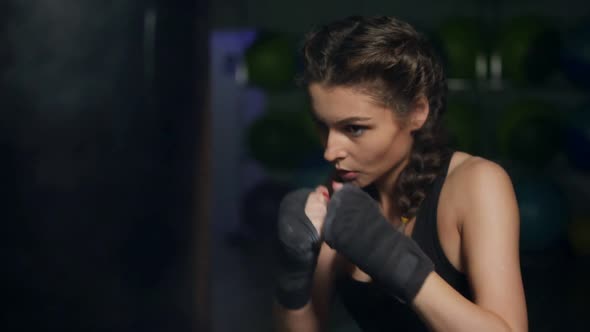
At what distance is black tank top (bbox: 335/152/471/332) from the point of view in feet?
3.20

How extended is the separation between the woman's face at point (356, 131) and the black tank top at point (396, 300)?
94mm

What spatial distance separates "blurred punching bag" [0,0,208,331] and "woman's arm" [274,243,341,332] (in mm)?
459

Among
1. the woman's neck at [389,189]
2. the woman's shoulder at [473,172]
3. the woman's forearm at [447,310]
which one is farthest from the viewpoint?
the woman's neck at [389,189]

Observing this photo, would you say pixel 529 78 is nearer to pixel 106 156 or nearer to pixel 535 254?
pixel 535 254

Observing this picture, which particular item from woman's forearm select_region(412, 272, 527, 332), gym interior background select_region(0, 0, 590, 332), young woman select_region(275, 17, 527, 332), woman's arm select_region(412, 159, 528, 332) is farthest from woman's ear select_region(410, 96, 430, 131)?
gym interior background select_region(0, 0, 590, 332)

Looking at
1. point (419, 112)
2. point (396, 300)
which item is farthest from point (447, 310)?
point (419, 112)

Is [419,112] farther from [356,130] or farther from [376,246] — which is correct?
[376,246]

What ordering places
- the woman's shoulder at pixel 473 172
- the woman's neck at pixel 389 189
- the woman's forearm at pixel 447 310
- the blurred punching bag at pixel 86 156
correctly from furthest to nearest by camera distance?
1. the woman's neck at pixel 389 189
2. the woman's shoulder at pixel 473 172
3. the woman's forearm at pixel 447 310
4. the blurred punching bag at pixel 86 156

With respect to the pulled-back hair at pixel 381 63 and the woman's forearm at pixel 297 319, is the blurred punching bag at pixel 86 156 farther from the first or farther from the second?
the woman's forearm at pixel 297 319

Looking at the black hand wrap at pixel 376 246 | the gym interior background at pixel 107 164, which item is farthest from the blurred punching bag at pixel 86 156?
the black hand wrap at pixel 376 246

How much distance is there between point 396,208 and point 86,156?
0.61m

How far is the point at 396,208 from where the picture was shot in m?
1.08

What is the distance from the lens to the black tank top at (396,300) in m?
0.98

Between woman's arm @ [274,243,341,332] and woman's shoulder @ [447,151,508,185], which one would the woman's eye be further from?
woman's arm @ [274,243,341,332]
